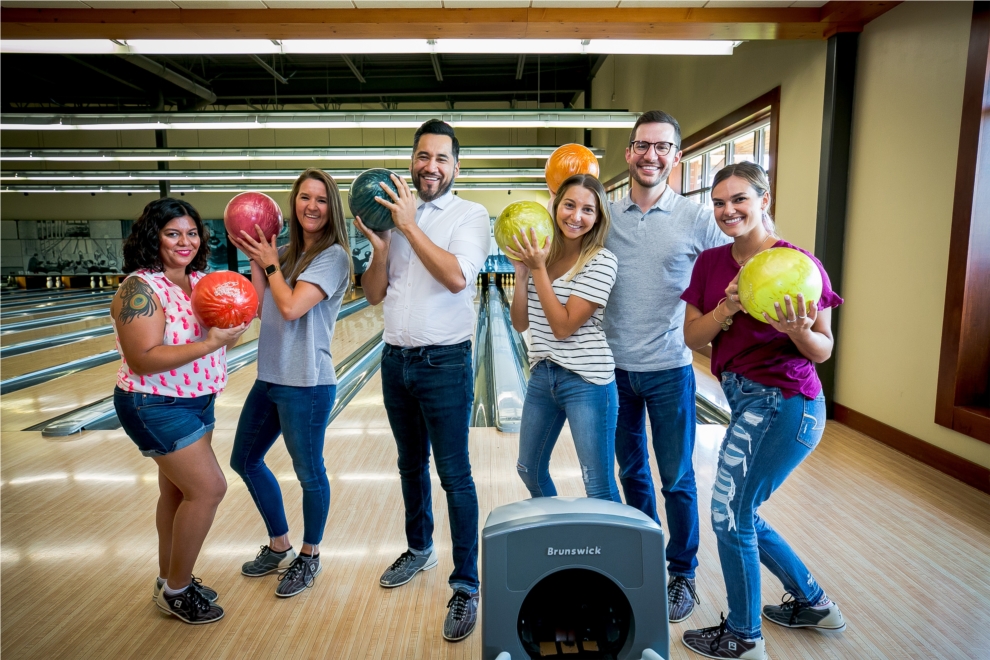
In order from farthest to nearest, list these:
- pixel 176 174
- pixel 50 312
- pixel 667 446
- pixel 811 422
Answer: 1. pixel 176 174
2. pixel 50 312
3. pixel 667 446
4. pixel 811 422

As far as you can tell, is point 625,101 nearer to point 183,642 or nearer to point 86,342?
point 86,342

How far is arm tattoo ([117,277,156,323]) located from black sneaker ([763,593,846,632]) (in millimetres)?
1910

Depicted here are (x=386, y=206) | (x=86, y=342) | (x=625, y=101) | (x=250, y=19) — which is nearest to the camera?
(x=386, y=206)

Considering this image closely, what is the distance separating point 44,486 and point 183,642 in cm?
173

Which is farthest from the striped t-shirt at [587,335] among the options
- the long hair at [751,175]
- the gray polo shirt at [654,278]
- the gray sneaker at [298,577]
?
the gray sneaker at [298,577]

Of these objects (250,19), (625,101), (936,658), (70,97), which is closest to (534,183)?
(625,101)

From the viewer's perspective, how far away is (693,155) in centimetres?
650

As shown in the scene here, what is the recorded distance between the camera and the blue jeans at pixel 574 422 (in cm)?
159

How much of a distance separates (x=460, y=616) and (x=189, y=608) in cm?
80

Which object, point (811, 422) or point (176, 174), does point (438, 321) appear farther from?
point (176, 174)

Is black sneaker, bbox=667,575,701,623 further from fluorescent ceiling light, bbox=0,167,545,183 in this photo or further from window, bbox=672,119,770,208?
fluorescent ceiling light, bbox=0,167,545,183

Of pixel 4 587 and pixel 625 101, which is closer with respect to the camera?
pixel 4 587

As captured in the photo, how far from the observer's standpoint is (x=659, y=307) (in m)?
1.70

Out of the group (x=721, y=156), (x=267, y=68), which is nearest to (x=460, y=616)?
(x=721, y=156)
